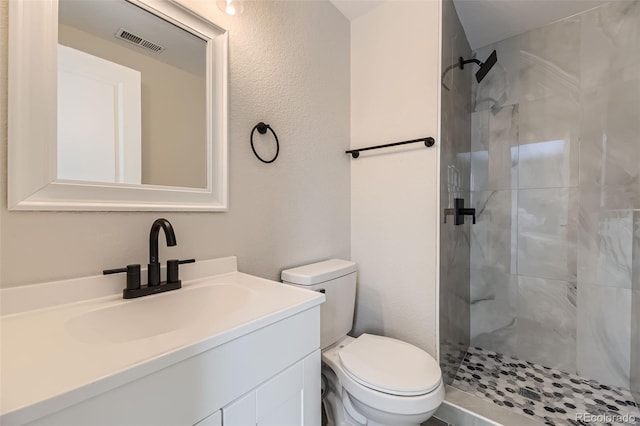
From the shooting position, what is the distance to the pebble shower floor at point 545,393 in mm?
1447

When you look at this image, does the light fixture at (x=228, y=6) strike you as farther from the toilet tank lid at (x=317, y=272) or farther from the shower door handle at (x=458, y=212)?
the shower door handle at (x=458, y=212)

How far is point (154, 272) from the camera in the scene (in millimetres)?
928

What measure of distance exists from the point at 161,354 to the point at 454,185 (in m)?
1.77

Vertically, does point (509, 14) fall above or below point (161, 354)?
above

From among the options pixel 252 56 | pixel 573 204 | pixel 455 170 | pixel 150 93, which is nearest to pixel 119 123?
pixel 150 93

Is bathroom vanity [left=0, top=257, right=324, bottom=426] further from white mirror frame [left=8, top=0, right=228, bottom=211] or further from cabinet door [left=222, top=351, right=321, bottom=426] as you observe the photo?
white mirror frame [left=8, top=0, right=228, bottom=211]

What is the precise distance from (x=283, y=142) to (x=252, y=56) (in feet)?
1.32

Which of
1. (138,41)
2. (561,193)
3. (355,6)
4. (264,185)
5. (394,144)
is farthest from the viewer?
(561,193)

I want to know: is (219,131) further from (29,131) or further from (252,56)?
(29,131)

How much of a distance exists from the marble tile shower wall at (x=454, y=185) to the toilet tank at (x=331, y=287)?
1.68ft

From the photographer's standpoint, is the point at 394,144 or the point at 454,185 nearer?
the point at 394,144

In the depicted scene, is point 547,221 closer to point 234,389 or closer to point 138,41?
point 234,389

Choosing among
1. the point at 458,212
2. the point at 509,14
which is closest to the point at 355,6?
the point at 509,14

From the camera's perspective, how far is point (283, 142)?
1416 mm
